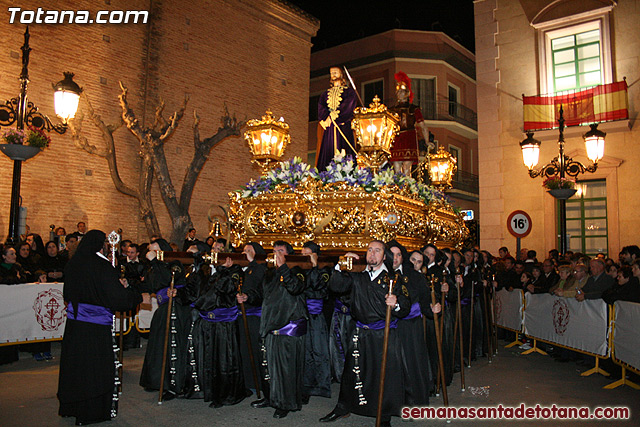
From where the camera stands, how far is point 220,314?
650 cm

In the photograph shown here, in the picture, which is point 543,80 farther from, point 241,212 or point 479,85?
point 241,212

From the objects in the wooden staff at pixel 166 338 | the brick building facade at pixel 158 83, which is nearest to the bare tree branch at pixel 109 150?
the brick building facade at pixel 158 83

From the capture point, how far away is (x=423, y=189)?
28.0 feet

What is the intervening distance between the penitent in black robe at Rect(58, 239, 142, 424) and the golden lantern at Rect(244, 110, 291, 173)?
3334 mm

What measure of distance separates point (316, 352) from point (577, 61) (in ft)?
40.4

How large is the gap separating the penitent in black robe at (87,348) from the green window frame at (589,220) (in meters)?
12.8

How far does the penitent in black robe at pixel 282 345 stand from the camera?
5883 mm

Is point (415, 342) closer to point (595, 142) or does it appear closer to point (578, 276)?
point (578, 276)

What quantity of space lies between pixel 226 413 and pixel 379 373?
1.79 m

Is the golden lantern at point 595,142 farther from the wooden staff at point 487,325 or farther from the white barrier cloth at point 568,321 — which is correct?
the wooden staff at point 487,325

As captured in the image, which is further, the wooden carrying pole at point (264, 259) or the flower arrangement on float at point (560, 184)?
the flower arrangement on float at point (560, 184)

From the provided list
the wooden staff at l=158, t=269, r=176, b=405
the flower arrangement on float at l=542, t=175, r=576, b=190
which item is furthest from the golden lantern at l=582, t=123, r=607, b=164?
the wooden staff at l=158, t=269, r=176, b=405

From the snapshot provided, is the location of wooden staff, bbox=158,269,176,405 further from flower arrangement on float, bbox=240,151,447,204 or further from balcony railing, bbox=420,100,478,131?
balcony railing, bbox=420,100,478,131

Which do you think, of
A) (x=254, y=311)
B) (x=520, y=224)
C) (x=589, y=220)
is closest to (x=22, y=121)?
(x=254, y=311)
